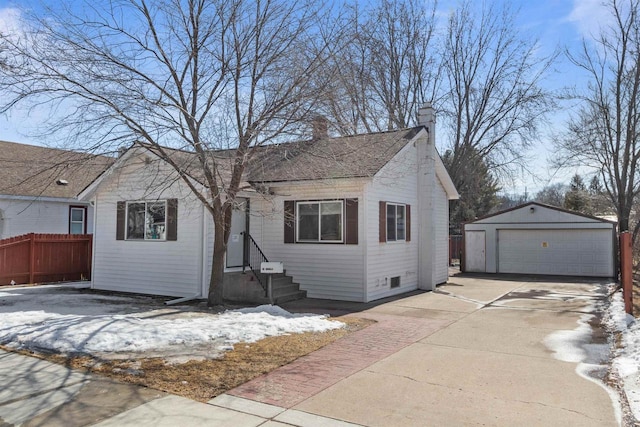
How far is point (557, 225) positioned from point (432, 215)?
793cm

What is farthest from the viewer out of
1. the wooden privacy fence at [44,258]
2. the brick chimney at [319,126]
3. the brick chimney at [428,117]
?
the brick chimney at [428,117]

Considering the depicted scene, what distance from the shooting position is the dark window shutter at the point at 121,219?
14.2 metres

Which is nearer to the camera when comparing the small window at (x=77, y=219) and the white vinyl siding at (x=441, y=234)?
the white vinyl siding at (x=441, y=234)

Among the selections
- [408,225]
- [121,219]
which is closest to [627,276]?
[408,225]

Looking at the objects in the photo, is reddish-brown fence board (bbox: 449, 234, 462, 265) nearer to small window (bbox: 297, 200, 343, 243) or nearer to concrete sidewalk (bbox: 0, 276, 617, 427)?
small window (bbox: 297, 200, 343, 243)

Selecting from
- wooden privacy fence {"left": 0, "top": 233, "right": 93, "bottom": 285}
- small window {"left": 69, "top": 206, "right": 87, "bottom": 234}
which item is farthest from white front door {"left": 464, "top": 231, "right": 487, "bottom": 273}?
small window {"left": 69, "top": 206, "right": 87, "bottom": 234}

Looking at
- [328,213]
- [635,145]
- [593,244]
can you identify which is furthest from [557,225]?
[328,213]

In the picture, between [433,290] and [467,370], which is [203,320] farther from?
[433,290]

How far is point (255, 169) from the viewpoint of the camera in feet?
45.6

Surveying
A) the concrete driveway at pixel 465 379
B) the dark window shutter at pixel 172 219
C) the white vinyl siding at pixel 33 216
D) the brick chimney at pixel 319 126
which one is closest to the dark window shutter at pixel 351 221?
the brick chimney at pixel 319 126

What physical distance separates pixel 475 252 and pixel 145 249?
47.8ft

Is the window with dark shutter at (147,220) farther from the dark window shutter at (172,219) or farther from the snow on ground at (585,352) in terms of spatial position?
the snow on ground at (585,352)

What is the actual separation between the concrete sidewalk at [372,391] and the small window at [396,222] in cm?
543

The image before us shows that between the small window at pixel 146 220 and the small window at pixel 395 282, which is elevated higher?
the small window at pixel 146 220
